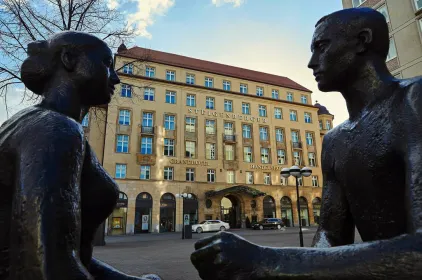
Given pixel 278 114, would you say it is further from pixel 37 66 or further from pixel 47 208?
pixel 47 208

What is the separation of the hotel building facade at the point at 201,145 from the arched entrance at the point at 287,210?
13cm

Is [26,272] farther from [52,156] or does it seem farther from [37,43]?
[37,43]

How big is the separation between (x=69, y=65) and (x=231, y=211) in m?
36.0

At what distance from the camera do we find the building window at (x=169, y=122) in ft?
109

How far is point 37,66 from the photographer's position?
3.67 ft

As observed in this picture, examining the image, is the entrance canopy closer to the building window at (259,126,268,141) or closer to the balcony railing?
the building window at (259,126,268,141)

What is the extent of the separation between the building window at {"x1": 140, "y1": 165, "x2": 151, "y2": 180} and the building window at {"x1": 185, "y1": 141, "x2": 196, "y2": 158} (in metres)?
4.77

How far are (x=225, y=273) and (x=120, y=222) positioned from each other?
101 ft

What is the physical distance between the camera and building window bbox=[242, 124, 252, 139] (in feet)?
121

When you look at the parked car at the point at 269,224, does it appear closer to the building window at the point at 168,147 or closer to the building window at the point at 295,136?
the building window at the point at 168,147

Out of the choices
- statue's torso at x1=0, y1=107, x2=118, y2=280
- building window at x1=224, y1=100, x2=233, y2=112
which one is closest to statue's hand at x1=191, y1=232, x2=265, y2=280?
statue's torso at x1=0, y1=107, x2=118, y2=280

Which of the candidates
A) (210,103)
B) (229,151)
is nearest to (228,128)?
(229,151)

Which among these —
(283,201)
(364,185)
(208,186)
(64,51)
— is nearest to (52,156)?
(64,51)

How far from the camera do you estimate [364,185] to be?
1.03 m
